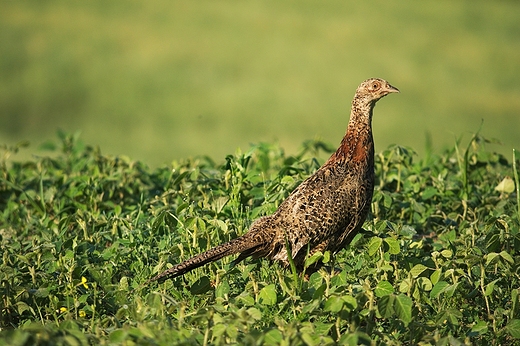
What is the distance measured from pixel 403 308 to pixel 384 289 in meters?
0.32

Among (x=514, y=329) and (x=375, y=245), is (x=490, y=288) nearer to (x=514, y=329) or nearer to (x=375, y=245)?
(x=514, y=329)

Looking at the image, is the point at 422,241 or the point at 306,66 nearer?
the point at 422,241

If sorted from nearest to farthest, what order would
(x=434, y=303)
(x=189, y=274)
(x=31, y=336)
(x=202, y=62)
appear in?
(x=31, y=336) → (x=434, y=303) → (x=189, y=274) → (x=202, y=62)

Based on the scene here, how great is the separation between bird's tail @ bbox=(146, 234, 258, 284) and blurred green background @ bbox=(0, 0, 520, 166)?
697cm

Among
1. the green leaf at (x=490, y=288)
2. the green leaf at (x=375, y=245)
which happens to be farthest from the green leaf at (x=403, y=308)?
the green leaf at (x=375, y=245)

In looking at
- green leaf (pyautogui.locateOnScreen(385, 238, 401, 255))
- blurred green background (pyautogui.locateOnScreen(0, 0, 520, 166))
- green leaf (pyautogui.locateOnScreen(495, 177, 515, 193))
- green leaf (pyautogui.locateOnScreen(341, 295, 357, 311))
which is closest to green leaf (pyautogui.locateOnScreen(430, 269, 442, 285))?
green leaf (pyautogui.locateOnScreen(385, 238, 401, 255))

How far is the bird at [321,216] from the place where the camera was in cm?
540

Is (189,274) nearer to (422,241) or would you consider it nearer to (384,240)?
(384,240)

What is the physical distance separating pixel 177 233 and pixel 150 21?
12.3 metres

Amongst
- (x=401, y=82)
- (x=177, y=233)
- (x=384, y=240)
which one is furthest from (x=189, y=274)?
(x=401, y=82)

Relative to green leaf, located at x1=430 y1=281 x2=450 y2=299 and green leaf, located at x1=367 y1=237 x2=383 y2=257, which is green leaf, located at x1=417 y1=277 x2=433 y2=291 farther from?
green leaf, located at x1=367 y1=237 x2=383 y2=257

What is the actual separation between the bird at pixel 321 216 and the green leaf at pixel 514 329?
50.3 inches

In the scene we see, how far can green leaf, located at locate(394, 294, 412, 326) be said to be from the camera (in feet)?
14.2

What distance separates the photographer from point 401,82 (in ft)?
51.7
